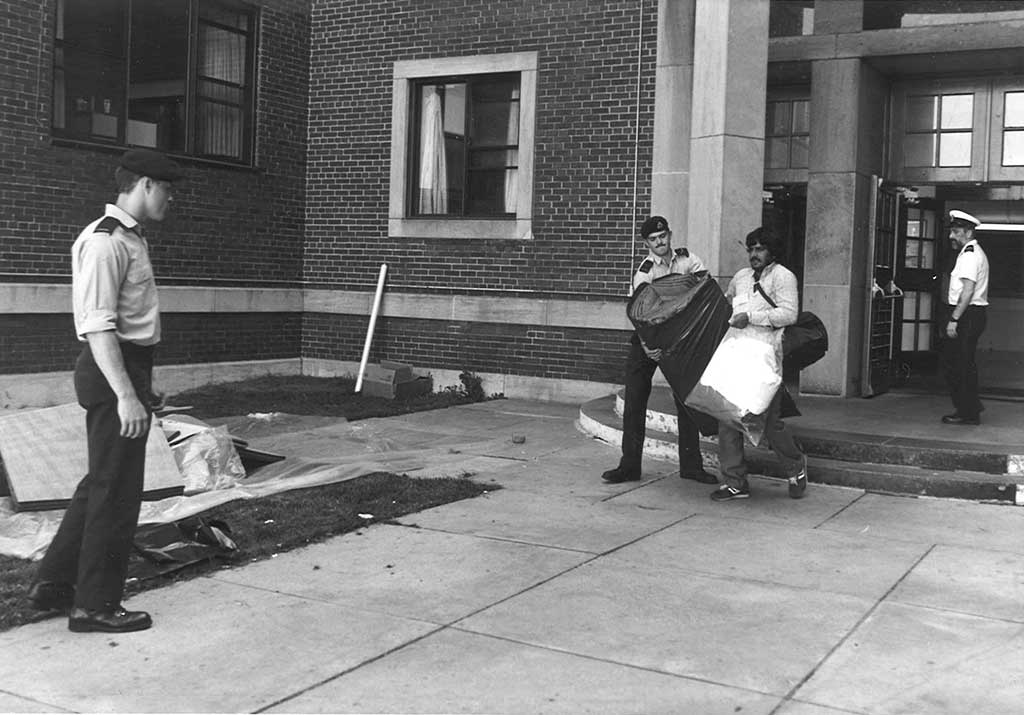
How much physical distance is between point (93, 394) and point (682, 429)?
4.78m

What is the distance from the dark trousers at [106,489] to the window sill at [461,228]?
332 inches

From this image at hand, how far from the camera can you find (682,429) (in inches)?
334

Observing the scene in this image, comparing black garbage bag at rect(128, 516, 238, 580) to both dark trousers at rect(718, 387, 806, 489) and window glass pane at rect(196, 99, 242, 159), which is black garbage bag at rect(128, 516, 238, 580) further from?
window glass pane at rect(196, 99, 242, 159)

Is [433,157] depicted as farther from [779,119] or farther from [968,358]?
[968,358]

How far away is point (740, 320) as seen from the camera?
25.6 feet

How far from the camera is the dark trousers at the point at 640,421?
8203mm

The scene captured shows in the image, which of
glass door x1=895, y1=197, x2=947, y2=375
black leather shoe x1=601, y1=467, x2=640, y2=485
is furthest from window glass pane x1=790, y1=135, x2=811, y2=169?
black leather shoe x1=601, y1=467, x2=640, y2=485

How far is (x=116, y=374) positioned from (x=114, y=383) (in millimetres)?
37

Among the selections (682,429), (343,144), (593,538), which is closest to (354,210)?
(343,144)

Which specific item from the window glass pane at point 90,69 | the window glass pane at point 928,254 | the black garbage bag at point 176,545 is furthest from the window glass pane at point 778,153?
the black garbage bag at point 176,545

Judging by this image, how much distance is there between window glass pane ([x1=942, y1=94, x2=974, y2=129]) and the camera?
482 inches

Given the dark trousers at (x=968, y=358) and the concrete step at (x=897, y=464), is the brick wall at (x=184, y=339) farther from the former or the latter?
the dark trousers at (x=968, y=358)

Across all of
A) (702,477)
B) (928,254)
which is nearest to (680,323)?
(702,477)

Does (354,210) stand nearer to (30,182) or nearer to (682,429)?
(30,182)
